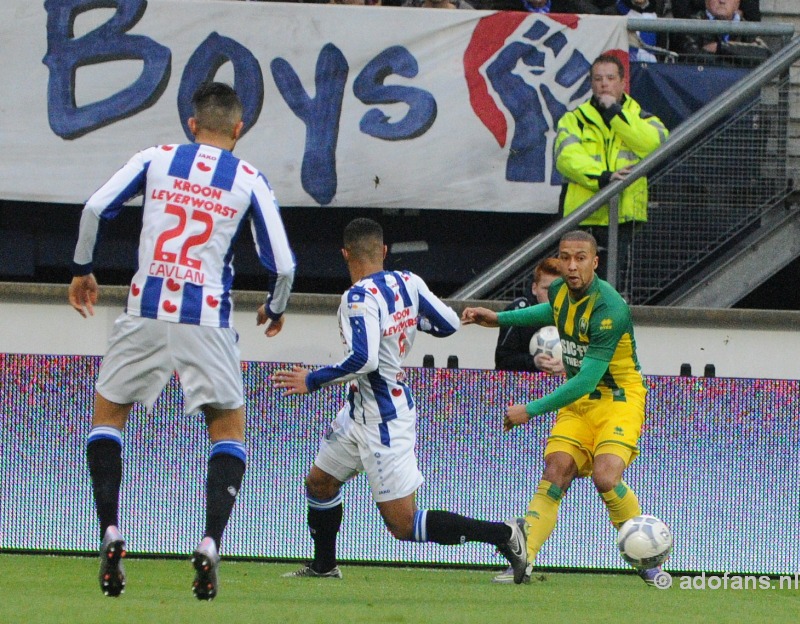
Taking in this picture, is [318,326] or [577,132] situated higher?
[577,132]

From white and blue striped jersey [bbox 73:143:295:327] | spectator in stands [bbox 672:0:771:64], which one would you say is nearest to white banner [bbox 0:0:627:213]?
spectator in stands [bbox 672:0:771:64]

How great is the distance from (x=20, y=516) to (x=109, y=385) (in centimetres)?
299

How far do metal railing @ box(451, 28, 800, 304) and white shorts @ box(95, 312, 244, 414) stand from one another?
421cm

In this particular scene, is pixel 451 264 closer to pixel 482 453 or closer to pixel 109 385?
pixel 482 453

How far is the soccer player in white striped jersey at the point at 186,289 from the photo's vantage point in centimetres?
577

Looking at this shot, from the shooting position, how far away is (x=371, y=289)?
6953 mm

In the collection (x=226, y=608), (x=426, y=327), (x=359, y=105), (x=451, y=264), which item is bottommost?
(x=226, y=608)

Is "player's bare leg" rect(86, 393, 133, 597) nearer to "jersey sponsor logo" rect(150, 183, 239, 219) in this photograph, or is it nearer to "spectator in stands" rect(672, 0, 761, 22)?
"jersey sponsor logo" rect(150, 183, 239, 219)

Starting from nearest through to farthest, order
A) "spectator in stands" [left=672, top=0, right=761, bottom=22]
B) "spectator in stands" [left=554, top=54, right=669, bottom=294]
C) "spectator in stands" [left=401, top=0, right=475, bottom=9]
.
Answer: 1. "spectator in stands" [left=554, top=54, right=669, bottom=294]
2. "spectator in stands" [left=401, top=0, right=475, bottom=9]
3. "spectator in stands" [left=672, top=0, right=761, bottom=22]

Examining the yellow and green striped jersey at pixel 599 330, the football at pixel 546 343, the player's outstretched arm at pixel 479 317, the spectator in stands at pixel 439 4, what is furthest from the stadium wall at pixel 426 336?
the spectator in stands at pixel 439 4

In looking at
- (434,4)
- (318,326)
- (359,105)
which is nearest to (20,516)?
(318,326)

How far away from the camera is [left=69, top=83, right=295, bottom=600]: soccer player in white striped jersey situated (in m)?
5.77

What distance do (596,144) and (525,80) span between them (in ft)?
2.81

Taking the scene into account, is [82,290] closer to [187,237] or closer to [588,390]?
[187,237]
